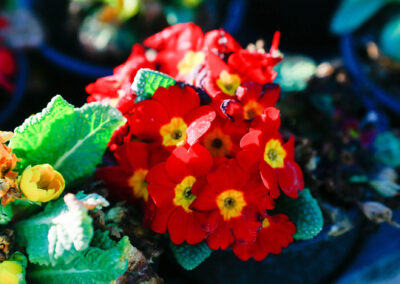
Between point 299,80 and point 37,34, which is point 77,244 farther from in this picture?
point 37,34

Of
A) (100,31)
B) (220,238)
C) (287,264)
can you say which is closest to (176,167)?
(220,238)

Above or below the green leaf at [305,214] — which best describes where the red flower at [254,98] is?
above

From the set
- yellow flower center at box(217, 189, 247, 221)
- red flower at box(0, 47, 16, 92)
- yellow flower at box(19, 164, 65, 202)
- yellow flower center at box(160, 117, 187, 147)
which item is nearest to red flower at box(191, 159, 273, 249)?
yellow flower center at box(217, 189, 247, 221)

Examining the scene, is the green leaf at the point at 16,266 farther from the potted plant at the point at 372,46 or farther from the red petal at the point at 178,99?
the potted plant at the point at 372,46

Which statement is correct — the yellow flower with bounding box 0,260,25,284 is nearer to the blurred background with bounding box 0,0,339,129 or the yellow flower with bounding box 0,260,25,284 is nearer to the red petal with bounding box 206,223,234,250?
the red petal with bounding box 206,223,234,250

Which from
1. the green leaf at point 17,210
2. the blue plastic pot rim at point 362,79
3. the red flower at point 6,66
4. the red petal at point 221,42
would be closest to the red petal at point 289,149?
the red petal at point 221,42

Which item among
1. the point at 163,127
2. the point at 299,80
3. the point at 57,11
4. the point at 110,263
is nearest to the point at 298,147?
the point at 299,80
